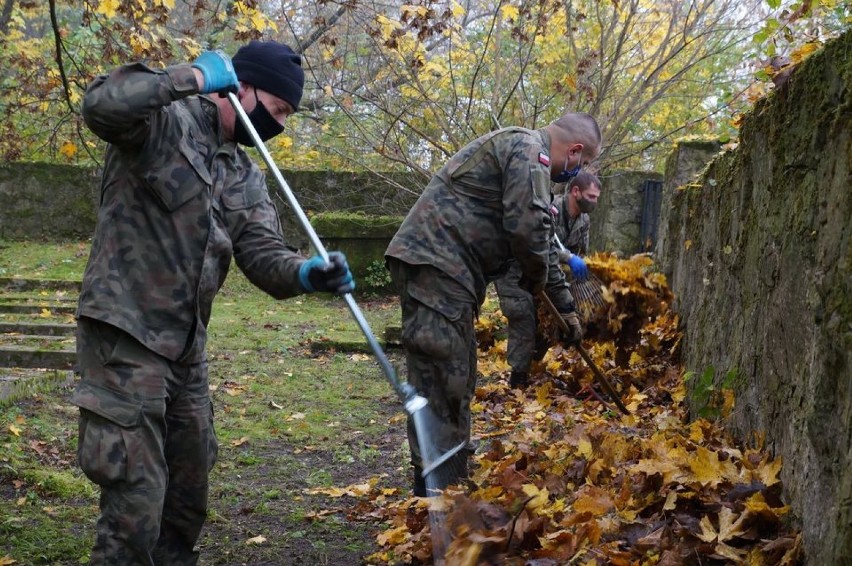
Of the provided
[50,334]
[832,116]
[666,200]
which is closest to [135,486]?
[832,116]

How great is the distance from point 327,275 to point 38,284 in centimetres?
1079

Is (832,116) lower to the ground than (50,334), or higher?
higher

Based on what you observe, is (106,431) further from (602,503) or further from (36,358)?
(36,358)

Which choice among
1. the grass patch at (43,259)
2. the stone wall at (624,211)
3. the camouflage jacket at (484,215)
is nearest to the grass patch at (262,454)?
the camouflage jacket at (484,215)

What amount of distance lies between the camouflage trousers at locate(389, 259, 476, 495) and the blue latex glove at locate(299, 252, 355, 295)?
128 cm

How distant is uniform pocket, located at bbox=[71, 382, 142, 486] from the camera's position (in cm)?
301

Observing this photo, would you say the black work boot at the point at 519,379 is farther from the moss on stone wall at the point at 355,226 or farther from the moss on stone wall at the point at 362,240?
the moss on stone wall at the point at 355,226

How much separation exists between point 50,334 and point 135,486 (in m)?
6.42

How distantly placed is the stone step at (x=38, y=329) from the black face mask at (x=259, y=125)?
5.84 meters

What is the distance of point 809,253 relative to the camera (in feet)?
10.6

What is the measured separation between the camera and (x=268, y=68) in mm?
3602

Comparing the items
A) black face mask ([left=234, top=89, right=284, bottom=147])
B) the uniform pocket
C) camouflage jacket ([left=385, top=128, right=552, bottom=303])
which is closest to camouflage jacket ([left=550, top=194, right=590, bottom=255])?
camouflage jacket ([left=385, top=128, right=552, bottom=303])

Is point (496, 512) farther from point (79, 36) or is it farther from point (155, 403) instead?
point (79, 36)

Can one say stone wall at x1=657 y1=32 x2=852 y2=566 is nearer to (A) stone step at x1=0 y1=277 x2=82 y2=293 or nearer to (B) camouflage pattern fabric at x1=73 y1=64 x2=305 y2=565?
(B) camouflage pattern fabric at x1=73 y1=64 x2=305 y2=565
